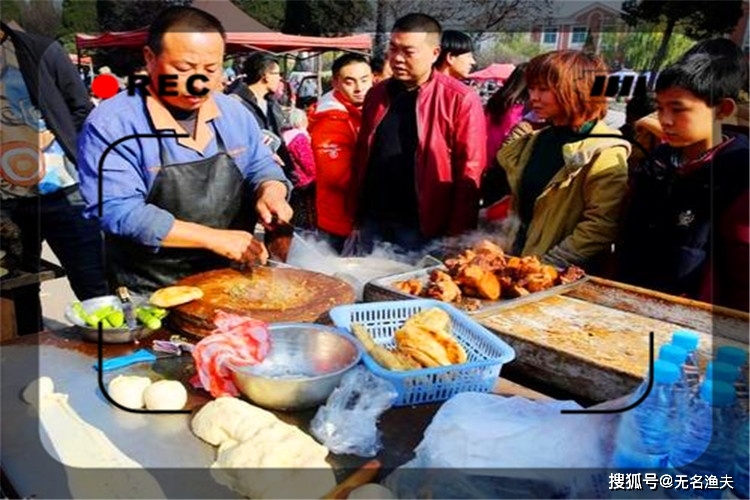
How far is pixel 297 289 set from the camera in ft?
6.35

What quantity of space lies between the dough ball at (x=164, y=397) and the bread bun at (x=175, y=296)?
0.36 m

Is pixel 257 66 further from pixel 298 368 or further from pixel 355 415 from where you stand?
pixel 355 415

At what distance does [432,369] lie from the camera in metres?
1.38

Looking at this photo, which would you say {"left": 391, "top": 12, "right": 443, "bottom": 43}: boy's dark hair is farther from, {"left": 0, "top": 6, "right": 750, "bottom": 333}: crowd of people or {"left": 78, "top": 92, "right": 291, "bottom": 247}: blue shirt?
{"left": 78, "top": 92, "right": 291, "bottom": 247}: blue shirt

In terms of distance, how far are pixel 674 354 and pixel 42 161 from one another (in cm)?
280

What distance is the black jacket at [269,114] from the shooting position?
166 inches

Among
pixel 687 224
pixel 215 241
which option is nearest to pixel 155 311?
pixel 215 241

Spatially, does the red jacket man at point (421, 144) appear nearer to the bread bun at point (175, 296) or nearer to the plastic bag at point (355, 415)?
the bread bun at point (175, 296)

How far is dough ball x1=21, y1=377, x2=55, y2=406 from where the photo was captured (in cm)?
146

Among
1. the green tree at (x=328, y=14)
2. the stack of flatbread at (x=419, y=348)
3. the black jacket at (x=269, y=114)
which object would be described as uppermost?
the green tree at (x=328, y=14)

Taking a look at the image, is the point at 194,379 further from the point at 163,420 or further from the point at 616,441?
the point at 616,441

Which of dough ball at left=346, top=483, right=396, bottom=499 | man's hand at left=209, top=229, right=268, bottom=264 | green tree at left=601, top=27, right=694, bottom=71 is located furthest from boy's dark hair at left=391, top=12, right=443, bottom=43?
dough ball at left=346, top=483, right=396, bottom=499

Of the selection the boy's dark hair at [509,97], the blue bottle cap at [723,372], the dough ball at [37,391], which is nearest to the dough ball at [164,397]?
the dough ball at [37,391]

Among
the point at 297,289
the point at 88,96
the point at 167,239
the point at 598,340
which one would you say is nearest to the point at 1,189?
the point at 88,96
